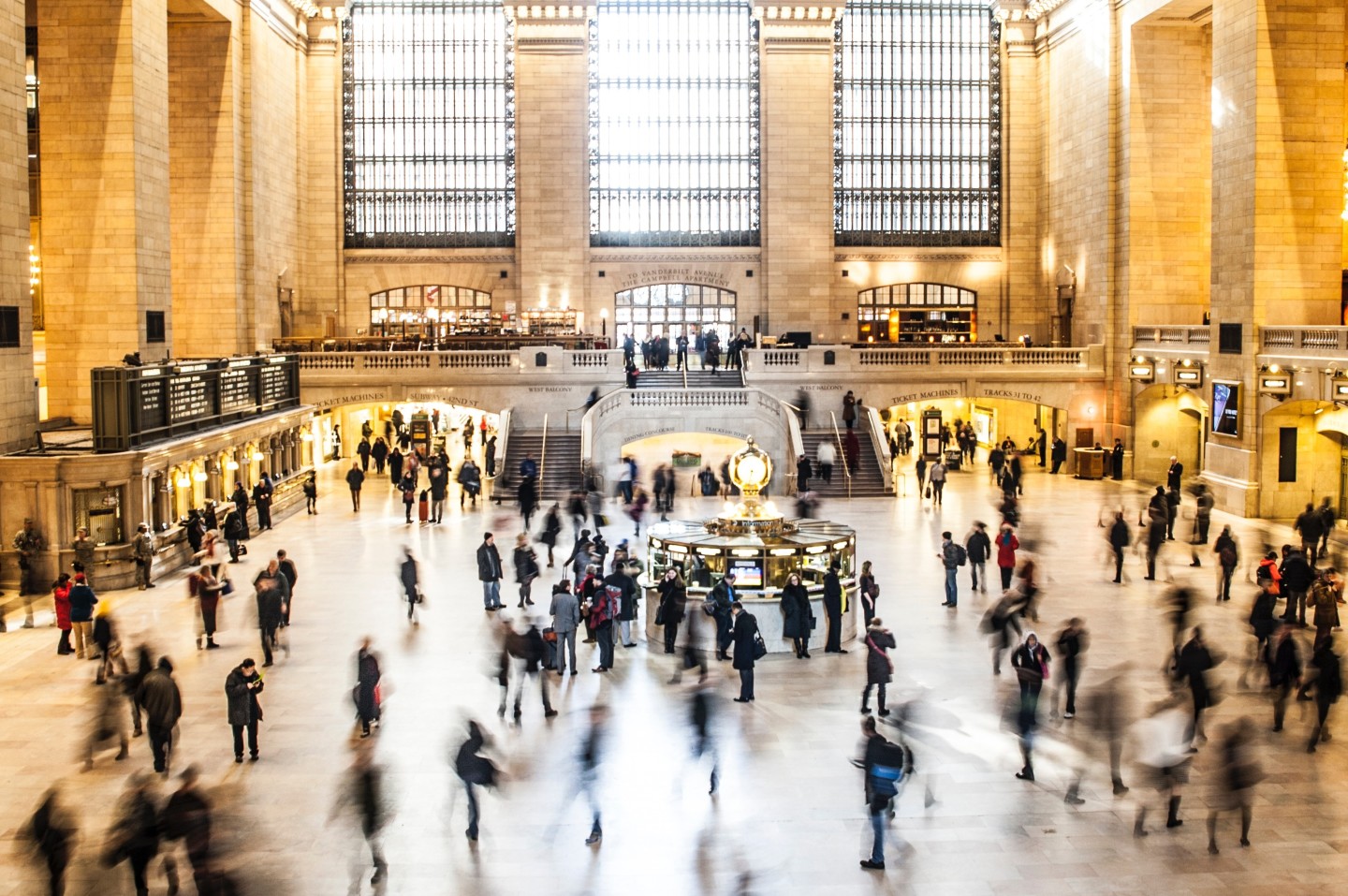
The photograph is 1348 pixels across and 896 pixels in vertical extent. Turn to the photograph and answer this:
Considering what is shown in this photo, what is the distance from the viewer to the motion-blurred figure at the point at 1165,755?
11.5 meters

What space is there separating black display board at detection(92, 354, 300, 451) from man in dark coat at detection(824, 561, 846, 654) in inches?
504

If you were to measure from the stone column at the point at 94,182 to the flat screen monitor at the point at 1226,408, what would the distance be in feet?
80.3

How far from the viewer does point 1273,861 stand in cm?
1084

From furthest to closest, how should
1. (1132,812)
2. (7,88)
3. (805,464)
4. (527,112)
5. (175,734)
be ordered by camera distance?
1. (527,112)
2. (805,464)
3. (7,88)
4. (175,734)
5. (1132,812)

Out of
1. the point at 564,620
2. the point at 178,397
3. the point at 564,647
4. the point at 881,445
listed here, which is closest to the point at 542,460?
the point at 881,445

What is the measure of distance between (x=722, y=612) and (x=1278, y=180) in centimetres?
2100

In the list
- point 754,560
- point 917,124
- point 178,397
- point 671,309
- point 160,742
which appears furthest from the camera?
point 671,309

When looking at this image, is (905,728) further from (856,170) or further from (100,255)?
(856,170)

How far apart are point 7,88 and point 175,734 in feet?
49.6

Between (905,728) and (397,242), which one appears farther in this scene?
(397,242)

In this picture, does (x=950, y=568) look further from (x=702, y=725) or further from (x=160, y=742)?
(x=160, y=742)

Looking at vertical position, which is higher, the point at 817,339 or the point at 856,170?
the point at 856,170

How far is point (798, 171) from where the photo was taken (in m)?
45.8

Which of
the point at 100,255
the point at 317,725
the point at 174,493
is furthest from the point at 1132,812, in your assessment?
the point at 100,255
